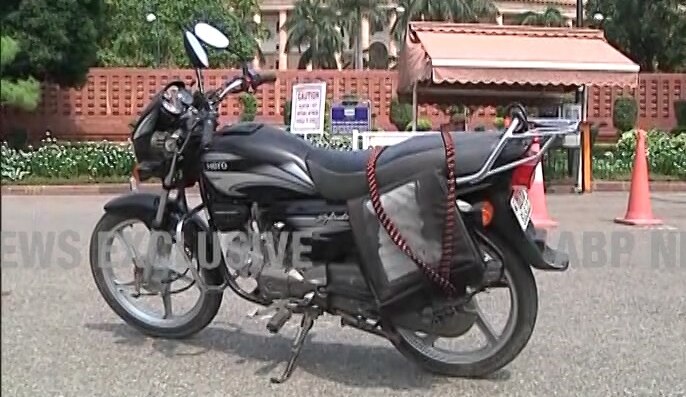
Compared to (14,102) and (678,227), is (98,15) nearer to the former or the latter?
(678,227)

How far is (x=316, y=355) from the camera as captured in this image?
16.2 ft

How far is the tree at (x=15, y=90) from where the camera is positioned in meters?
2.34

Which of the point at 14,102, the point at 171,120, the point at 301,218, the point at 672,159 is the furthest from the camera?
the point at 672,159

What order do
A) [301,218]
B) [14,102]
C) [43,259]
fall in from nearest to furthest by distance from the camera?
[14,102]
[301,218]
[43,259]

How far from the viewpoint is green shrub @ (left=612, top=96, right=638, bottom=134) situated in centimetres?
2884

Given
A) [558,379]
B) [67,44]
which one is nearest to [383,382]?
[558,379]

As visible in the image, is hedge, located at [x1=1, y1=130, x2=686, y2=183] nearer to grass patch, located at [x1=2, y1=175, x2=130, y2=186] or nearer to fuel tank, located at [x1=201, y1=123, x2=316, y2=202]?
grass patch, located at [x1=2, y1=175, x2=130, y2=186]

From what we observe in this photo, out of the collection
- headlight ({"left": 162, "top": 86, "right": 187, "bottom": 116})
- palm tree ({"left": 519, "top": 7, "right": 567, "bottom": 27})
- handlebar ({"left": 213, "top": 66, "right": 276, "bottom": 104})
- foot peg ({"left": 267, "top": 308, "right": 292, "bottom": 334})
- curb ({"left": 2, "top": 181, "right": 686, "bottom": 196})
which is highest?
palm tree ({"left": 519, "top": 7, "right": 567, "bottom": 27})

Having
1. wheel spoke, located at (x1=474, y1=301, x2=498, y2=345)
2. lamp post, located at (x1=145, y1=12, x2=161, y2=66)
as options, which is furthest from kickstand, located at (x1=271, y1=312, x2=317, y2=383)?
lamp post, located at (x1=145, y1=12, x2=161, y2=66)

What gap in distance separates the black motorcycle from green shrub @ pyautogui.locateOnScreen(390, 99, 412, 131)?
23.6m

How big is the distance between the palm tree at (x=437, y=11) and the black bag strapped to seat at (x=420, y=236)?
48967 millimetres

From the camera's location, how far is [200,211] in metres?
4.98

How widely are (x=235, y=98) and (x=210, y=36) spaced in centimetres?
2450

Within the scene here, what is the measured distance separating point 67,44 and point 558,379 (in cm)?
1906
